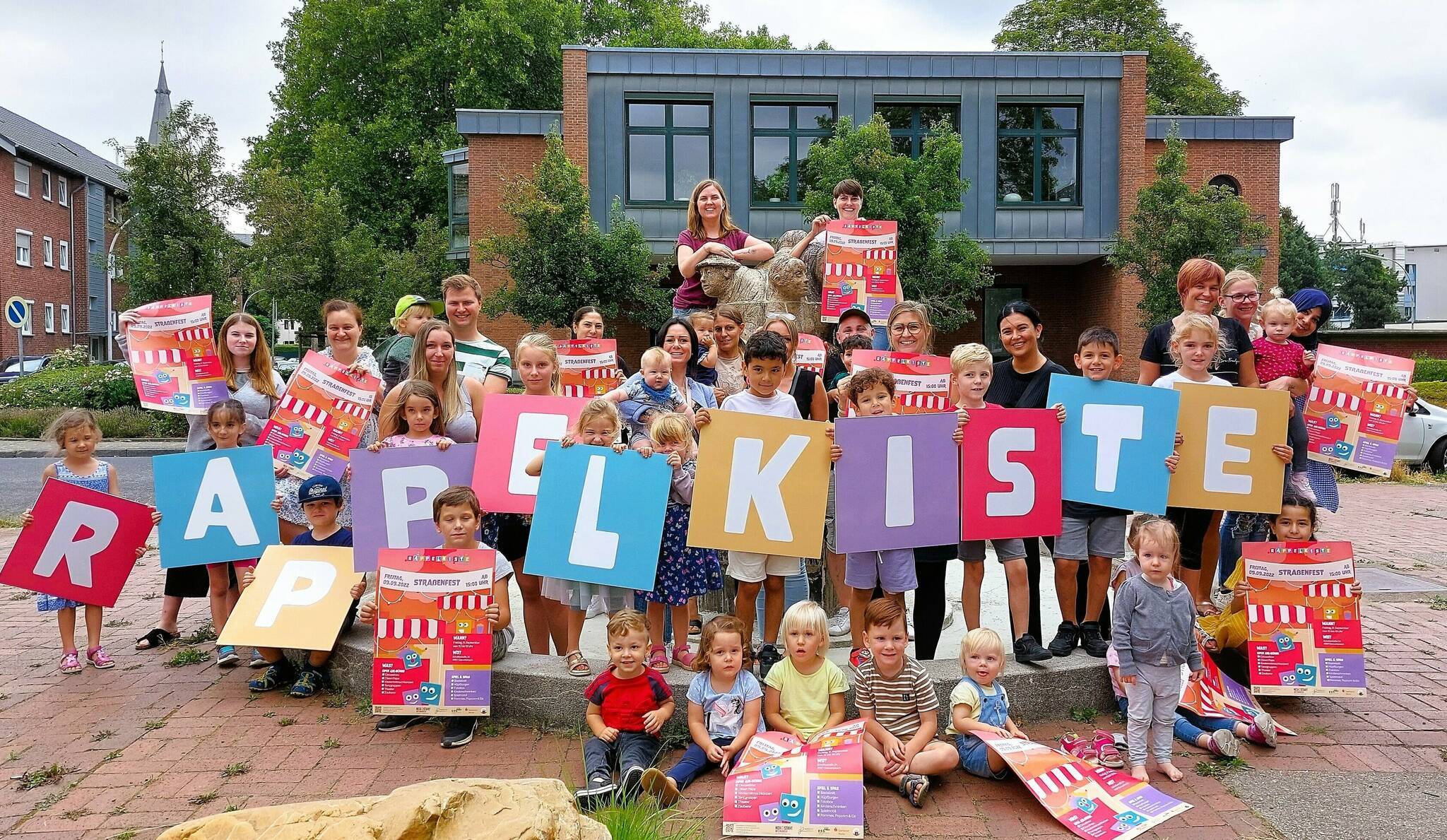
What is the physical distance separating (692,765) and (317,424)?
3118 mm

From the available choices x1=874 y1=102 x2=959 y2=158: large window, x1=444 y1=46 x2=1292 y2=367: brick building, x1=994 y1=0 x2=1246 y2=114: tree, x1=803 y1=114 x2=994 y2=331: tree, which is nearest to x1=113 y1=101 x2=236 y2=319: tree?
x1=444 y1=46 x2=1292 y2=367: brick building

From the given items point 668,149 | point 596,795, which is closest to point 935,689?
point 596,795

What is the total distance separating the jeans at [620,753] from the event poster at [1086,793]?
4.56ft

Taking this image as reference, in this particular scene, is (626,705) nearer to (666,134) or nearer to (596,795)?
(596,795)

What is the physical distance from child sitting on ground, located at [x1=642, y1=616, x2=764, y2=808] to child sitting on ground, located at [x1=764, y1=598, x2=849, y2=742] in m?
0.08

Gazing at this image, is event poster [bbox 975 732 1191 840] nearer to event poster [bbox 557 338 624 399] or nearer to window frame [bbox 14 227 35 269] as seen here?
event poster [bbox 557 338 624 399]

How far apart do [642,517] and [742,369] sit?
161 centimetres

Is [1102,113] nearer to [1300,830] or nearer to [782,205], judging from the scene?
[782,205]

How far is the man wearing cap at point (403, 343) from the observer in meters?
6.09

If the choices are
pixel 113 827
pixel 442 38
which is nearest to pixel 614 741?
pixel 113 827

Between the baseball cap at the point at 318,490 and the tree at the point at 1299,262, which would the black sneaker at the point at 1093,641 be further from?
the tree at the point at 1299,262

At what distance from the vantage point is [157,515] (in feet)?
18.7

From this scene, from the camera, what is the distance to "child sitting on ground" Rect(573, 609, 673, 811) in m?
4.14

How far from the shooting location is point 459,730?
4.57m
